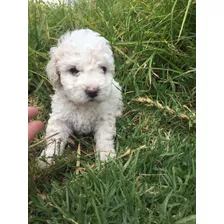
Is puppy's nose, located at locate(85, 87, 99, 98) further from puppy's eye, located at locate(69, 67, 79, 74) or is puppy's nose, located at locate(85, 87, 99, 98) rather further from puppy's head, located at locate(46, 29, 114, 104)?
puppy's eye, located at locate(69, 67, 79, 74)

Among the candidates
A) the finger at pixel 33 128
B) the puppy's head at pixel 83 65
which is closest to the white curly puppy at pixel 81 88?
the puppy's head at pixel 83 65

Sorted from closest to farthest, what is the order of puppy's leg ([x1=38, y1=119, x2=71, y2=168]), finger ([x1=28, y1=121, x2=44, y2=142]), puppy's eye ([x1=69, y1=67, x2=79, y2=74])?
finger ([x1=28, y1=121, x2=44, y2=142]) → puppy's leg ([x1=38, y1=119, x2=71, y2=168]) → puppy's eye ([x1=69, y1=67, x2=79, y2=74])

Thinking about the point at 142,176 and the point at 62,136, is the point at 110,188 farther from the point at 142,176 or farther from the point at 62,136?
the point at 62,136

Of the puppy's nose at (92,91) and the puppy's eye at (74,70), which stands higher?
the puppy's eye at (74,70)

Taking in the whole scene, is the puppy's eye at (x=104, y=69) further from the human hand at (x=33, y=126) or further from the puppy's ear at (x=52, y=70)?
the human hand at (x=33, y=126)

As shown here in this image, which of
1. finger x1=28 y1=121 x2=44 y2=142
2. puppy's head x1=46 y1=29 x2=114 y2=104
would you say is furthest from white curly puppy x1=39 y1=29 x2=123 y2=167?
finger x1=28 y1=121 x2=44 y2=142

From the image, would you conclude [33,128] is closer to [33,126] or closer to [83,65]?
[33,126]
